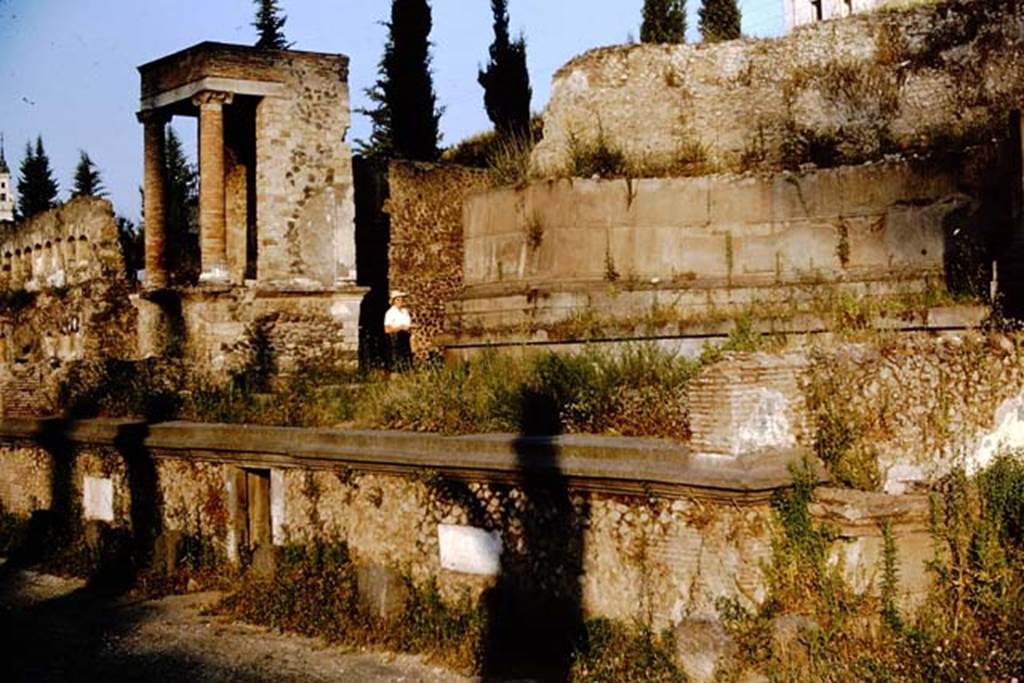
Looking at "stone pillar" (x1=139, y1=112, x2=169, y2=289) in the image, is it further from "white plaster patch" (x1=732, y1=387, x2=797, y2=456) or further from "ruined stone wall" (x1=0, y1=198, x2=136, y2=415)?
"white plaster patch" (x1=732, y1=387, x2=797, y2=456)

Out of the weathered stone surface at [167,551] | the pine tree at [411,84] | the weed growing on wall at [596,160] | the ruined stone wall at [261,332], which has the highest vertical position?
the pine tree at [411,84]

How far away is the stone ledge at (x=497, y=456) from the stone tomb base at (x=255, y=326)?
6165 millimetres

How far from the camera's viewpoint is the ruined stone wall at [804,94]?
42.1 feet

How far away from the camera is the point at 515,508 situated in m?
9.12

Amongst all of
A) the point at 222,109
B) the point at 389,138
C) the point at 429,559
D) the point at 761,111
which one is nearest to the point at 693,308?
the point at 761,111

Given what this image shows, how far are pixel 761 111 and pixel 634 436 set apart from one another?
5713 mm

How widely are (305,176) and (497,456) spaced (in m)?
11.8

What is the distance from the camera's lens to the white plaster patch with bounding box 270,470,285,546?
1123 cm

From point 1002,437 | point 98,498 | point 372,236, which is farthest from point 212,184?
point 1002,437

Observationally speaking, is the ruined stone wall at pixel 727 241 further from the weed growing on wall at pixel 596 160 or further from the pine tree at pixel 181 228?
the pine tree at pixel 181 228

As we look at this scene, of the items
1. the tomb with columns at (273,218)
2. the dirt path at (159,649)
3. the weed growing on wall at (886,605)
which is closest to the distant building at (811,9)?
the tomb with columns at (273,218)

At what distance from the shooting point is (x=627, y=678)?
7875mm

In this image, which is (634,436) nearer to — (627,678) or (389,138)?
(627,678)

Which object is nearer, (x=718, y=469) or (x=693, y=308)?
(x=718, y=469)
